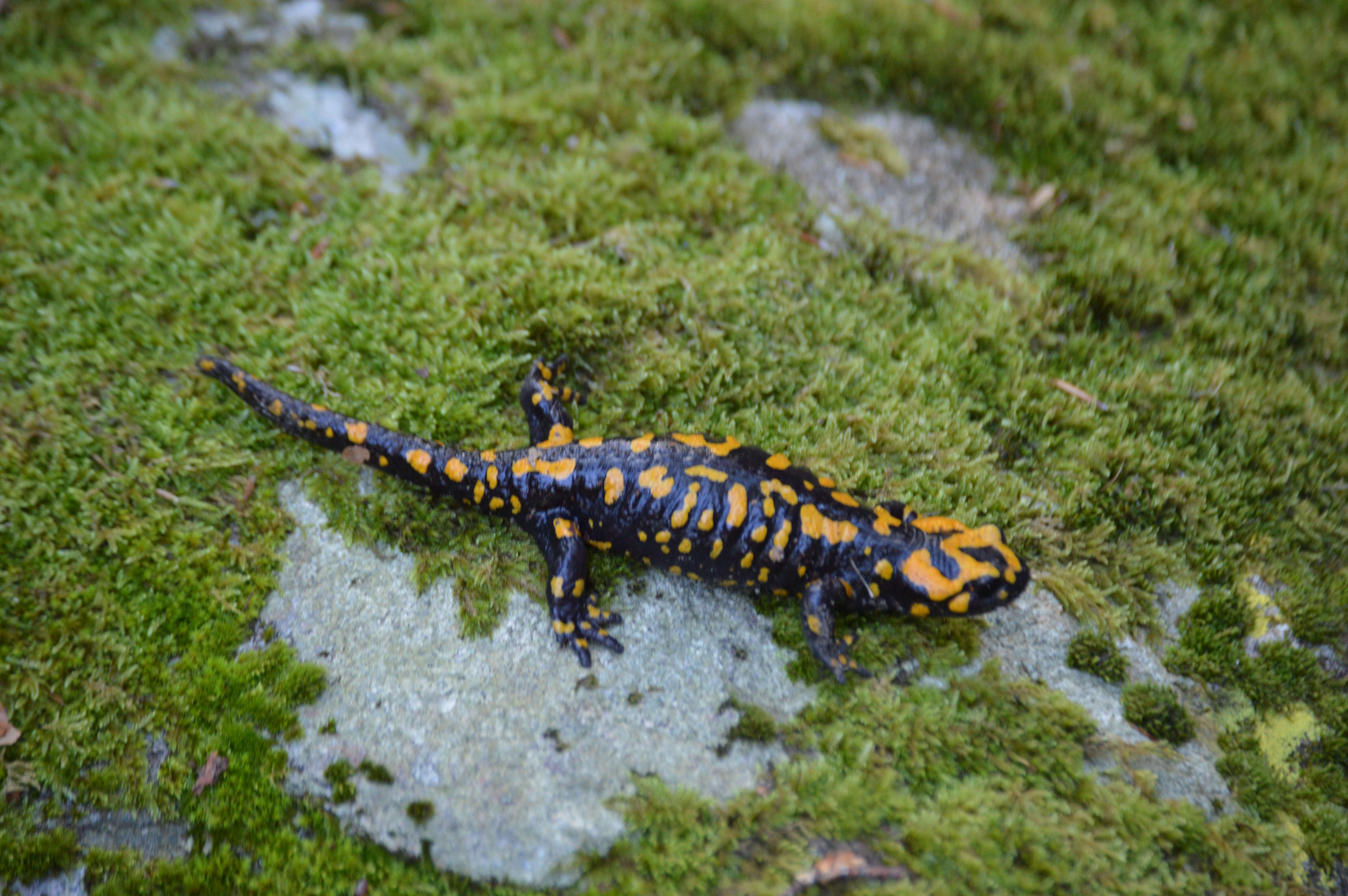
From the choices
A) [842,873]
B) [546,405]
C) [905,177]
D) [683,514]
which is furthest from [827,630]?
[905,177]

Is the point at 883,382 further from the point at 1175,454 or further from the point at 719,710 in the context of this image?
the point at 719,710

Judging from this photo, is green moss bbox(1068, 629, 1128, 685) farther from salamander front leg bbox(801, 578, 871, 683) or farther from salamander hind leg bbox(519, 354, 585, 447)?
salamander hind leg bbox(519, 354, 585, 447)

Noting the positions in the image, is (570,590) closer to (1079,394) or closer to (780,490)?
(780,490)

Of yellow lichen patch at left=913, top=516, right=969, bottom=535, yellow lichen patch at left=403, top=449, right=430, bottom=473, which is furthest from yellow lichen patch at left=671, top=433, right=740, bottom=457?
yellow lichen patch at left=403, top=449, right=430, bottom=473

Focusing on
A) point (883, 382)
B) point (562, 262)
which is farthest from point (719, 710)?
point (562, 262)

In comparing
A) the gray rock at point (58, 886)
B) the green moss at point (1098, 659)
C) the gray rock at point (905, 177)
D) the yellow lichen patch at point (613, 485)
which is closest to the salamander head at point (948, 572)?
the green moss at point (1098, 659)

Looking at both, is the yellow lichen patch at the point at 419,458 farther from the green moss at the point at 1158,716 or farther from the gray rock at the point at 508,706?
the green moss at the point at 1158,716
